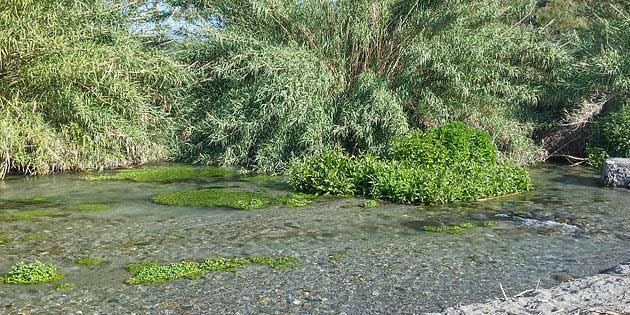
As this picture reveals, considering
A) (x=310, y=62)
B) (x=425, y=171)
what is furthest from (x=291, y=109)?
(x=425, y=171)

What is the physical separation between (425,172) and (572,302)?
7526 mm

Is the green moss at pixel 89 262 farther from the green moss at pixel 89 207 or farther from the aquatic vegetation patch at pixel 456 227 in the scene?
the aquatic vegetation patch at pixel 456 227

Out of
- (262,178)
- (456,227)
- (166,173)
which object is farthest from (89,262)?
(166,173)

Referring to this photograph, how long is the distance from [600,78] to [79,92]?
13.6m

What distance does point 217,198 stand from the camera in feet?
39.9

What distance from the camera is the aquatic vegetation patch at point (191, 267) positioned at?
6.98m

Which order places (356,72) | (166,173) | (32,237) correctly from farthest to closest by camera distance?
(356,72) → (166,173) → (32,237)

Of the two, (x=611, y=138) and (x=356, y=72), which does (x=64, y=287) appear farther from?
(x=611, y=138)

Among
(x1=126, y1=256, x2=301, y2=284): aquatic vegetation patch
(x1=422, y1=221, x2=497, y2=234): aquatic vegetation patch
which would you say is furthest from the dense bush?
(x1=126, y1=256, x2=301, y2=284): aquatic vegetation patch

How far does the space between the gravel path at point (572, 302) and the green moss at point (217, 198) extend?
6855 millimetres

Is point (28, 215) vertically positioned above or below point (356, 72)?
below

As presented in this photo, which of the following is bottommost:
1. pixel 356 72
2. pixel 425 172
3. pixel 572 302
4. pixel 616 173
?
pixel 616 173

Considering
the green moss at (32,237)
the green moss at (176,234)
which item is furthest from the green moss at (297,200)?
the green moss at (32,237)

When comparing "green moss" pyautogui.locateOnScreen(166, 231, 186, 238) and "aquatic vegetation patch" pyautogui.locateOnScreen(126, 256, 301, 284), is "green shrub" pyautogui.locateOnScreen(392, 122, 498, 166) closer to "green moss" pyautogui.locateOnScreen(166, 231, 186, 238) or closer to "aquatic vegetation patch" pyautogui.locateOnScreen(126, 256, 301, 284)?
"green moss" pyautogui.locateOnScreen(166, 231, 186, 238)
